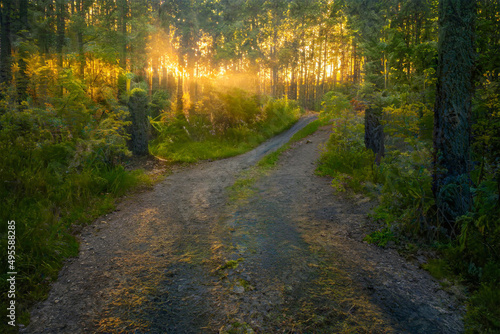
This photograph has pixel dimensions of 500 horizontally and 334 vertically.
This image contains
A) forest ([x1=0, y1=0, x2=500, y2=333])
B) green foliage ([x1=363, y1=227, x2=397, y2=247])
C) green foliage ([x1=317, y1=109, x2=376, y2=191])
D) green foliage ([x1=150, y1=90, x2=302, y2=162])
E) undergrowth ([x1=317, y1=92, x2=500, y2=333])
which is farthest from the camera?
green foliage ([x1=150, y1=90, x2=302, y2=162])

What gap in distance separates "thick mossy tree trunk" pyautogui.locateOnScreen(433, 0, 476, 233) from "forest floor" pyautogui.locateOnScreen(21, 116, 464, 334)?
57.8 inches

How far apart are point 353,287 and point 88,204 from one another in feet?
20.3

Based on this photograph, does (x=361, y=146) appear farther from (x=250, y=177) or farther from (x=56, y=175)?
(x=56, y=175)

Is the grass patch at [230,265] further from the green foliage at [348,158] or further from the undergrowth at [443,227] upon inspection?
the green foliage at [348,158]

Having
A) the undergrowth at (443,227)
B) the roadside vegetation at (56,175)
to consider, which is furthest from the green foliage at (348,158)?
the roadside vegetation at (56,175)

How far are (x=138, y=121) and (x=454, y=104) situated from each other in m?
11.2

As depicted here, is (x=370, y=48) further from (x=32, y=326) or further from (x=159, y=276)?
(x=32, y=326)

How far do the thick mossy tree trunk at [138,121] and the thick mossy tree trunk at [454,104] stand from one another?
10.8m

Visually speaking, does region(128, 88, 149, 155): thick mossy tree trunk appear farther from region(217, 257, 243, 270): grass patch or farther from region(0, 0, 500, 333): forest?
region(217, 257, 243, 270): grass patch

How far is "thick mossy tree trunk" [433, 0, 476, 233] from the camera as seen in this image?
15.2 feet

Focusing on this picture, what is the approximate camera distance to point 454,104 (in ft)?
15.4

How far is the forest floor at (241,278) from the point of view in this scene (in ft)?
10.6

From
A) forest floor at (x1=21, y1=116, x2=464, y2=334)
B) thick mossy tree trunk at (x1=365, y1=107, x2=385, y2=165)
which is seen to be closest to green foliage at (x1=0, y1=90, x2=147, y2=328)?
forest floor at (x1=21, y1=116, x2=464, y2=334)

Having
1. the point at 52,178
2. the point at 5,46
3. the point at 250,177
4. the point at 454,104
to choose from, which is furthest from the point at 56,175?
the point at 454,104
